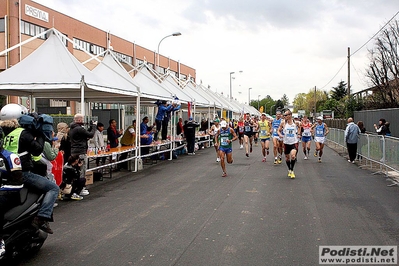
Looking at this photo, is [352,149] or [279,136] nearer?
[279,136]

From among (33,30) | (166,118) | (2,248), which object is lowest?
(2,248)

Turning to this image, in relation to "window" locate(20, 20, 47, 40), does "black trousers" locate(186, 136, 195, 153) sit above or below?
below

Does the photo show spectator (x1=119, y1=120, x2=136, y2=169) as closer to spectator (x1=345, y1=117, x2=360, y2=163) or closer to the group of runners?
the group of runners

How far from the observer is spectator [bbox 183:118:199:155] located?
21861mm

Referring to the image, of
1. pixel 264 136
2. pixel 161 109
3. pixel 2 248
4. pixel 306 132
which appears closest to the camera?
pixel 2 248

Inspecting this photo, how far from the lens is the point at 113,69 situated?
1529 centimetres

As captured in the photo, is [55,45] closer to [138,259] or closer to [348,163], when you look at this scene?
[138,259]

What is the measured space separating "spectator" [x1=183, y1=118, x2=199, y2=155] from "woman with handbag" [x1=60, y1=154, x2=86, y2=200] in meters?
12.4

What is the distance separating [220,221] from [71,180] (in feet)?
13.0

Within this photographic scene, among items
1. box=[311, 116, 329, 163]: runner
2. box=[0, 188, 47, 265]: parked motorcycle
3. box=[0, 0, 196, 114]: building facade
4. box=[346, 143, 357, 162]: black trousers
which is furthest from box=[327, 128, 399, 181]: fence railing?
box=[0, 0, 196, 114]: building facade

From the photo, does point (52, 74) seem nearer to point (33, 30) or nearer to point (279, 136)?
point (279, 136)

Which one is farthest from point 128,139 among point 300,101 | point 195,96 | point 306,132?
point 300,101

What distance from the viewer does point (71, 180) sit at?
9492 millimetres

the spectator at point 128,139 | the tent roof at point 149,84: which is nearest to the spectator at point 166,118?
the tent roof at point 149,84
